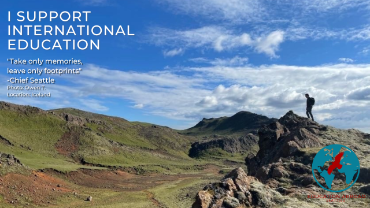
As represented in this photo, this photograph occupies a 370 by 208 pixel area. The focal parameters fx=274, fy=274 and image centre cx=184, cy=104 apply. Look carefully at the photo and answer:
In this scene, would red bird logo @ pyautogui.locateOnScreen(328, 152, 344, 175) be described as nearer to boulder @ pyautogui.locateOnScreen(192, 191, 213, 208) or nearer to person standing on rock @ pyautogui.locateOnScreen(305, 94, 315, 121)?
boulder @ pyautogui.locateOnScreen(192, 191, 213, 208)

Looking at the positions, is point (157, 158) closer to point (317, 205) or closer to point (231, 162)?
point (231, 162)

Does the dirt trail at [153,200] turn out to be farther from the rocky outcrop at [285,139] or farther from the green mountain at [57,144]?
the green mountain at [57,144]

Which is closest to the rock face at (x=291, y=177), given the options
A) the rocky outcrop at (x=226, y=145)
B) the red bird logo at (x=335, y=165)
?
the red bird logo at (x=335, y=165)

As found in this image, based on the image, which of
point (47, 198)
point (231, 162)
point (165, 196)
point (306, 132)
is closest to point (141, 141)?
point (231, 162)

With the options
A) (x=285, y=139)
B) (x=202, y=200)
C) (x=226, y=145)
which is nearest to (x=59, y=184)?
(x=285, y=139)

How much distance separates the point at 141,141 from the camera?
535 ft

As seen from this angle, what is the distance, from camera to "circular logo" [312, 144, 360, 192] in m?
23.9

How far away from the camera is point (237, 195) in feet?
61.8

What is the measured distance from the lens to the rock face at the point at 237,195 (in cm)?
1764

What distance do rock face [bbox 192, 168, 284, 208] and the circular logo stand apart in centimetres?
700

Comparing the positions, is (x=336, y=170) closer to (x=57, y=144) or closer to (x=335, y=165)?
(x=335, y=165)

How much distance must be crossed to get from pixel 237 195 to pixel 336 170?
1260 cm

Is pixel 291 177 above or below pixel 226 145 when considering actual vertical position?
below

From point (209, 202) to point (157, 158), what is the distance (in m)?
122
